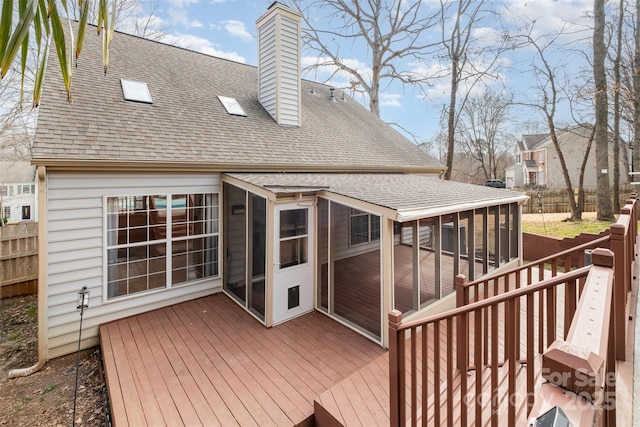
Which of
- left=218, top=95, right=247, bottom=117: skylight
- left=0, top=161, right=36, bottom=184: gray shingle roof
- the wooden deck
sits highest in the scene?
left=218, top=95, right=247, bottom=117: skylight

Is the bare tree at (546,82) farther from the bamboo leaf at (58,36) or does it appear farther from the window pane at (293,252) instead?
the bamboo leaf at (58,36)

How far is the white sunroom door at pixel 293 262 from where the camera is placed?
546cm

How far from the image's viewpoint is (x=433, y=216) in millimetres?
5305

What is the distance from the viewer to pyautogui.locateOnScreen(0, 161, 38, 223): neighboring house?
22.1 meters

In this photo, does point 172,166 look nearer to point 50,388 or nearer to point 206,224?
point 206,224

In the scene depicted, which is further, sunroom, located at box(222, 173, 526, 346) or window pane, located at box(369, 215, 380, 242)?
window pane, located at box(369, 215, 380, 242)

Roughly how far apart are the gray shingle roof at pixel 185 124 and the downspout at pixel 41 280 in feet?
1.37

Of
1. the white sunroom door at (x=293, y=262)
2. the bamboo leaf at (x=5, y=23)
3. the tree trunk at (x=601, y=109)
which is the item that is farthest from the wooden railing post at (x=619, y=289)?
the tree trunk at (x=601, y=109)

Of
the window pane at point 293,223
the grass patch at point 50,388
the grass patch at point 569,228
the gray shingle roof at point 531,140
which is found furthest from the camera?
the gray shingle roof at point 531,140

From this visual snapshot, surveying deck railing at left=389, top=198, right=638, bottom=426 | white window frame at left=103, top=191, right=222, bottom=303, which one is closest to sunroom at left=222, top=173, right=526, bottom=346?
white window frame at left=103, top=191, right=222, bottom=303

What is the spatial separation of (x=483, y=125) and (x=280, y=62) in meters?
23.2

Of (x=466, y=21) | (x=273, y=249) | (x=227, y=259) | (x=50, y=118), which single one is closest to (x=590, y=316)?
(x=273, y=249)

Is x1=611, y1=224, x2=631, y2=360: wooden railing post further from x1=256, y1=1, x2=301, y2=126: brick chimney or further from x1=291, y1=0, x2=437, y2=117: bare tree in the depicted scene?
x1=291, y1=0, x2=437, y2=117: bare tree

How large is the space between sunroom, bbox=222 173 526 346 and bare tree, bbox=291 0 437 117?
40.3ft
